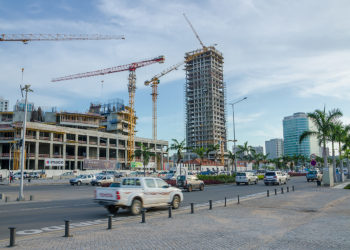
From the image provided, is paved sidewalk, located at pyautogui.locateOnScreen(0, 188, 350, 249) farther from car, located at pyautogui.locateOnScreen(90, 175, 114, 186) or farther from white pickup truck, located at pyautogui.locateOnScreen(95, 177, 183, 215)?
car, located at pyautogui.locateOnScreen(90, 175, 114, 186)

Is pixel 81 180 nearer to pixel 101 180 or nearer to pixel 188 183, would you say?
pixel 101 180

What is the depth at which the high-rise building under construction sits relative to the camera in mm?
179875

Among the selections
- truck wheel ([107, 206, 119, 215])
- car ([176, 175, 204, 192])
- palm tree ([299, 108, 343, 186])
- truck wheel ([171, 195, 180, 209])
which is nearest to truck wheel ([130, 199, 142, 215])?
truck wheel ([107, 206, 119, 215])

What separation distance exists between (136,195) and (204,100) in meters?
169

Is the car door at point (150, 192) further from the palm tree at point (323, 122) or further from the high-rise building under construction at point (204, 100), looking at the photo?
the high-rise building under construction at point (204, 100)

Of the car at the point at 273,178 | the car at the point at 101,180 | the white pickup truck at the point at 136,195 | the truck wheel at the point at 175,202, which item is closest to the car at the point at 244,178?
the car at the point at 273,178

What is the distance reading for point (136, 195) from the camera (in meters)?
14.5

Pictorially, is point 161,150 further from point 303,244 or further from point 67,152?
point 303,244

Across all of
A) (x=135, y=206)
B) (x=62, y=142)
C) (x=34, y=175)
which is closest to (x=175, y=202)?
(x=135, y=206)

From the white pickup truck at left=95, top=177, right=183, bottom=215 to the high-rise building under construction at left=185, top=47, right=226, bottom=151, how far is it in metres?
161

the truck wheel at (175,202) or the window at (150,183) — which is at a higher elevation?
the window at (150,183)

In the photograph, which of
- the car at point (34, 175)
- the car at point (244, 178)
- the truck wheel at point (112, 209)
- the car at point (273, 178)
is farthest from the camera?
the car at point (34, 175)

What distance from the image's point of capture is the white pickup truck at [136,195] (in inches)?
549

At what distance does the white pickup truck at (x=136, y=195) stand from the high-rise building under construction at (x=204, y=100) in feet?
528
